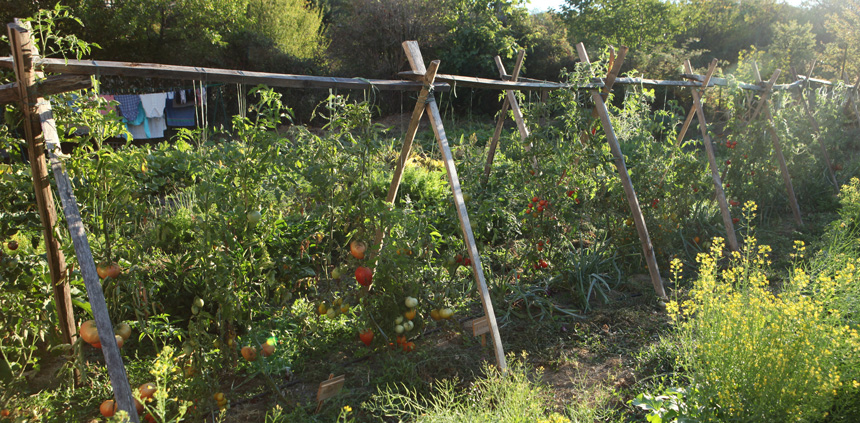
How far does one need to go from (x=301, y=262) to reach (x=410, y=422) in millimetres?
1460

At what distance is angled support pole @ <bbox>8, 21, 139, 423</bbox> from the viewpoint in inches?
77.1

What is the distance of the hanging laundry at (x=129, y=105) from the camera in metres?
9.37

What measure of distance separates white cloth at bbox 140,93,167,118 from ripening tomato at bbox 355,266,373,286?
853 centimetres

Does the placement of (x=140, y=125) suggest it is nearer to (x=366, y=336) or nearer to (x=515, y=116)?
(x=515, y=116)

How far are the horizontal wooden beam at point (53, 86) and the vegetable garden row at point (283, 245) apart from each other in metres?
0.01

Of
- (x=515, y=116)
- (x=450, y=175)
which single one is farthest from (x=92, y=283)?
(x=515, y=116)

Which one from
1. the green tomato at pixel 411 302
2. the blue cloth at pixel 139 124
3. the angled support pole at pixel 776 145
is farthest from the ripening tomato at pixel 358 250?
the blue cloth at pixel 139 124

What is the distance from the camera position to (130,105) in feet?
31.0

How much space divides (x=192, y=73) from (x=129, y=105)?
330 inches

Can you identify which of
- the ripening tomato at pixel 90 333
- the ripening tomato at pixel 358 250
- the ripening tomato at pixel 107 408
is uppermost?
the ripening tomato at pixel 358 250

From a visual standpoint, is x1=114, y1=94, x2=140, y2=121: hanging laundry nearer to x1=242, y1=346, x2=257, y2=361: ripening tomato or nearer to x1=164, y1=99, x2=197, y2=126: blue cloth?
x1=164, y1=99, x2=197, y2=126: blue cloth

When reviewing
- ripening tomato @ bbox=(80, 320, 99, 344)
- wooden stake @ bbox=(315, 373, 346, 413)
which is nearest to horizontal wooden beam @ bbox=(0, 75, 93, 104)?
ripening tomato @ bbox=(80, 320, 99, 344)

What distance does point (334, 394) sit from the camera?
2436 mm

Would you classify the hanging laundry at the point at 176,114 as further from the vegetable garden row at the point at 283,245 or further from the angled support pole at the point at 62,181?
the angled support pole at the point at 62,181
